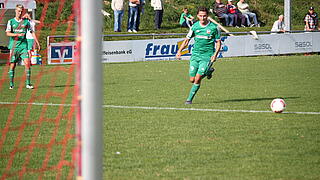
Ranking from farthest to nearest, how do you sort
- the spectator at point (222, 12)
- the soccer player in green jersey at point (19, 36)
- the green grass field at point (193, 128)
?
the spectator at point (222, 12) → the soccer player in green jersey at point (19, 36) → the green grass field at point (193, 128)

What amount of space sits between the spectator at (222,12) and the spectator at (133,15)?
16.5 ft

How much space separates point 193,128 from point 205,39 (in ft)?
12.9

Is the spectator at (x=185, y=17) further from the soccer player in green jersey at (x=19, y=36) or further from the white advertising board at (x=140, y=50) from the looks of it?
the soccer player in green jersey at (x=19, y=36)

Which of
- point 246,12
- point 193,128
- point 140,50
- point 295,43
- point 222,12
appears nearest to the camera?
point 193,128

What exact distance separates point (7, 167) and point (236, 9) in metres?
28.9

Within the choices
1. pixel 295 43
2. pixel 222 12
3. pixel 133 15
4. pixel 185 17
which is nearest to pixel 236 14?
pixel 222 12

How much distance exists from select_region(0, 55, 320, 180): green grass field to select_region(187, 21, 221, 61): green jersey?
3.16ft

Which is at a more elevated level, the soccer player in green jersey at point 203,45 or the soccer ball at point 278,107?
the soccer player in green jersey at point 203,45

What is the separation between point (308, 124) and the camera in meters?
10.7

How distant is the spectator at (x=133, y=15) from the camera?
30141 millimetres

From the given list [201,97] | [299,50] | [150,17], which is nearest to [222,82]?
[201,97]

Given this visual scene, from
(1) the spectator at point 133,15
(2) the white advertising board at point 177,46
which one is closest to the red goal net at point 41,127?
(2) the white advertising board at point 177,46

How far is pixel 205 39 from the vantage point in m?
14.0

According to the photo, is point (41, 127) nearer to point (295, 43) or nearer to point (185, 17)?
point (185, 17)
